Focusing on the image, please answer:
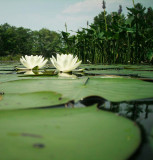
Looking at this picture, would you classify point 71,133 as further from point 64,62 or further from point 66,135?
point 64,62

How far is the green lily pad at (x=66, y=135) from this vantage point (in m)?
0.23

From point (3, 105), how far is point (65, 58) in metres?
0.81

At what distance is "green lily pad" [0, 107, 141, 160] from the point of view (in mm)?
228

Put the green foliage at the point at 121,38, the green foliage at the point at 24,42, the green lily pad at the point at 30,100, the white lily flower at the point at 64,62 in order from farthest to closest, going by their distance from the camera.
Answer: the green foliage at the point at 24,42 → the green foliage at the point at 121,38 → the white lily flower at the point at 64,62 → the green lily pad at the point at 30,100

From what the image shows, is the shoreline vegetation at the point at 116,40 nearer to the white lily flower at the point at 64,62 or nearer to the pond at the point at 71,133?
the white lily flower at the point at 64,62

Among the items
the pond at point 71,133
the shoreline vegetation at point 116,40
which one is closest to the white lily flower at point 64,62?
the pond at point 71,133

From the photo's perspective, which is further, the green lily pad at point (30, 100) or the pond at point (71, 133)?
the green lily pad at point (30, 100)

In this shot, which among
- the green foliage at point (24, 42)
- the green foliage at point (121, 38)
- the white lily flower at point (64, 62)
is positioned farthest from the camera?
the green foliage at point (24, 42)

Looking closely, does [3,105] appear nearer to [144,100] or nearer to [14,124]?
[14,124]

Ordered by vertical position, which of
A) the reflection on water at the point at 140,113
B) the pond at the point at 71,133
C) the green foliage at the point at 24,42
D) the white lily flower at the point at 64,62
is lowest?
the reflection on water at the point at 140,113

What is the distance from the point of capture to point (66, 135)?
280mm

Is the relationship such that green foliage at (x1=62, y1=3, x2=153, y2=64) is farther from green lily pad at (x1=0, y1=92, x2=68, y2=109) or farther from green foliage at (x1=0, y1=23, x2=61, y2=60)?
green foliage at (x1=0, y1=23, x2=61, y2=60)

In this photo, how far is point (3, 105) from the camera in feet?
1.47

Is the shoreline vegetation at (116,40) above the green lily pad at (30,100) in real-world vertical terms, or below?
above
